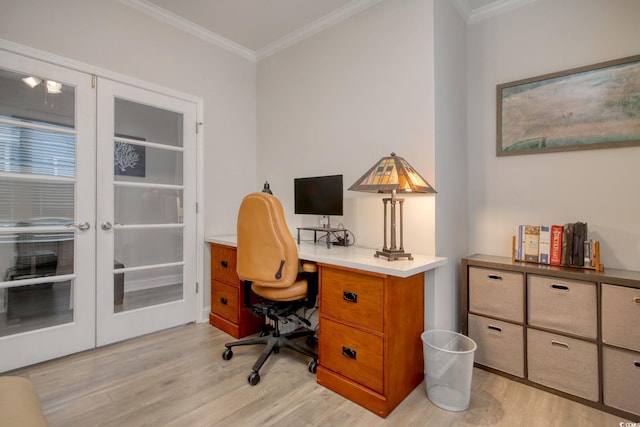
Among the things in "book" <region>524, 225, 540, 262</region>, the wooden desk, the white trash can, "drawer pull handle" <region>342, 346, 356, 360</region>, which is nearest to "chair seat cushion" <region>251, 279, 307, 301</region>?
the wooden desk

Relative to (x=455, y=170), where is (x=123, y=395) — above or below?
below

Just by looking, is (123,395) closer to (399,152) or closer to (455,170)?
(399,152)

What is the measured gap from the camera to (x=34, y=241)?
2162mm

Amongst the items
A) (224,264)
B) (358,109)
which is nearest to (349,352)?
(224,264)

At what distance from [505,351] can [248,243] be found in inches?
72.8

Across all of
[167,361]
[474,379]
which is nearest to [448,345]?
[474,379]

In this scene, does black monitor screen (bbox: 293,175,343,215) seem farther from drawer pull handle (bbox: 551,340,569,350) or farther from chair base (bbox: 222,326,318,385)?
drawer pull handle (bbox: 551,340,569,350)

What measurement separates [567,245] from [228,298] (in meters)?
2.57

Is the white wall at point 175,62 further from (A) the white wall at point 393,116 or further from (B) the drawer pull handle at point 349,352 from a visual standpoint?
(B) the drawer pull handle at point 349,352

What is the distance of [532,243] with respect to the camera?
83.7 inches

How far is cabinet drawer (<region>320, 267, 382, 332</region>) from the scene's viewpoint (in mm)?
1705

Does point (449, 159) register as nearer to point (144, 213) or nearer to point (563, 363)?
point (563, 363)

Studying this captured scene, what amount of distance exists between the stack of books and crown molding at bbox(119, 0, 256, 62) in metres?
3.10

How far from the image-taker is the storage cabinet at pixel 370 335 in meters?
1.68
